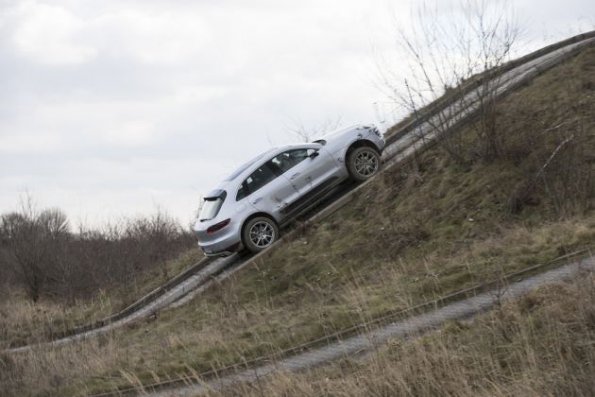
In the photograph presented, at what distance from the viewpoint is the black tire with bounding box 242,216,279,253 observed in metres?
17.2

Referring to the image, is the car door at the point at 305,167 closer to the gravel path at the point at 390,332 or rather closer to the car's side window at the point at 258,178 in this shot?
the car's side window at the point at 258,178

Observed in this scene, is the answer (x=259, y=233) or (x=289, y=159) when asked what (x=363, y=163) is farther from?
(x=259, y=233)

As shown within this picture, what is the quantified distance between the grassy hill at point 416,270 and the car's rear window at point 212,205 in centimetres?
156

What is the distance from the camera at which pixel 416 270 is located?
38.3 ft

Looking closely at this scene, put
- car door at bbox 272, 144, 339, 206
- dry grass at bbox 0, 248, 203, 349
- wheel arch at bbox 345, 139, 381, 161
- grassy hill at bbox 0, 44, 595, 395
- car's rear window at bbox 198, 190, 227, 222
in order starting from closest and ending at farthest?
grassy hill at bbox 0, 44, 595, 395 < car's rear window at bbox 198, 190, 227, 222 < car door at bbox 272, 144, 339, 206 < wheel arch at bbox 345, 139, 381, 161 < dry grass at bbox 0, 248, 203, 349

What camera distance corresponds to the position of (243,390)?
752 cm

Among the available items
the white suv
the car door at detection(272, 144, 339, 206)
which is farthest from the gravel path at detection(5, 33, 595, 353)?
the car door at detection(272, 144, 339, 206)

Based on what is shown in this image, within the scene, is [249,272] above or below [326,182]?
below

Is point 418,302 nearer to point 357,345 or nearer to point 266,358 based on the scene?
point 357,345

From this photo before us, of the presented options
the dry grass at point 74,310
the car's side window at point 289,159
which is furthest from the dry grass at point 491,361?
the dry grass at point 74,310

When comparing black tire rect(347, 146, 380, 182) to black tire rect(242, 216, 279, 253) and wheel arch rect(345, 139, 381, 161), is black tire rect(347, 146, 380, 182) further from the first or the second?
black tire rect(242, 216, 279, 253)

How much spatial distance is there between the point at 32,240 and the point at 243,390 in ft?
90.6

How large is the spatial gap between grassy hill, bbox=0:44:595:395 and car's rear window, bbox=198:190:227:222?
1563 mm

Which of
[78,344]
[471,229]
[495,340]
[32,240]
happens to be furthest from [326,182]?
[32,240]
